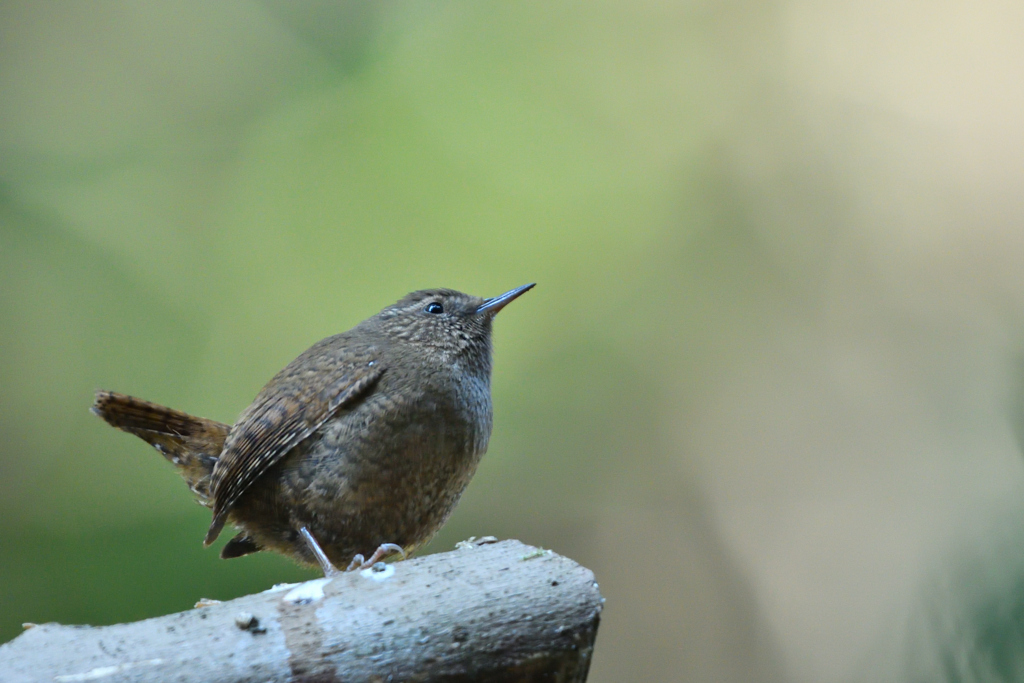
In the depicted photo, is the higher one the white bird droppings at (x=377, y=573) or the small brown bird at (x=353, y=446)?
the small brown bird at (x=353, y=446)

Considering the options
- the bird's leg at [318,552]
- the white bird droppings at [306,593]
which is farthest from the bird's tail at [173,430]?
the white bird droppings at [306,593]

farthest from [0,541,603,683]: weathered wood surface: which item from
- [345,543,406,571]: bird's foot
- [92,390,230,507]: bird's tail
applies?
[92,390,230,507]: bird's tail

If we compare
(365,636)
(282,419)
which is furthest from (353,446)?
(365,636)

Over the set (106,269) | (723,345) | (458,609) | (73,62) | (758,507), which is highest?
(73,62)

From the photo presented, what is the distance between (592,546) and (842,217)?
1763 mm

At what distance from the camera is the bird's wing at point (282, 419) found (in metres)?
1.88

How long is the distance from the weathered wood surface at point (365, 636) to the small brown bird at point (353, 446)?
0.31 meters

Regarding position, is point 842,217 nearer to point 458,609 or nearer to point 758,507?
point 758,507

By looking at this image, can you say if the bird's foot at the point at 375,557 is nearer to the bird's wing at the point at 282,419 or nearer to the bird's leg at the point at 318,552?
the bird's leg at the point at 318,552

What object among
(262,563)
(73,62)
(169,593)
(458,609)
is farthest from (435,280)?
(458,609)

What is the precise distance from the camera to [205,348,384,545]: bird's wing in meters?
1.88

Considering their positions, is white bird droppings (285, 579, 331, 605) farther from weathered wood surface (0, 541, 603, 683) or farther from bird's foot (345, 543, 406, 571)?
bird's foot (345, 543, 406, 571)

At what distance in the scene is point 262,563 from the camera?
3.06 metres

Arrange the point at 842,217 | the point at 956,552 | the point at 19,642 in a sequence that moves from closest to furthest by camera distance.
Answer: the point at 19,642, the point at 956,552, the point at 842,217
